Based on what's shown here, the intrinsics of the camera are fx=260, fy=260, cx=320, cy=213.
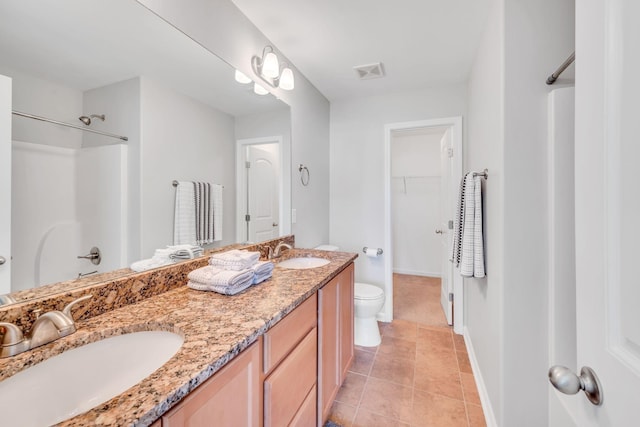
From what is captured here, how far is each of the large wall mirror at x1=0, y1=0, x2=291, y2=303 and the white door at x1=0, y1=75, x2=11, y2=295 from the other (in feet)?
0.03

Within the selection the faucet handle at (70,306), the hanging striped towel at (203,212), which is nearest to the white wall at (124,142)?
the faucet handle at (70,306)

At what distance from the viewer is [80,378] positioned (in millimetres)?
660

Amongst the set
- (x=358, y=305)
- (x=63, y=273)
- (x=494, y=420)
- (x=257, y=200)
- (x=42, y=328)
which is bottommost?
(x=494, y=420)

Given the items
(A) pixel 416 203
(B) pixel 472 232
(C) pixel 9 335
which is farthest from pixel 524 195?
(A) pixel 416 203

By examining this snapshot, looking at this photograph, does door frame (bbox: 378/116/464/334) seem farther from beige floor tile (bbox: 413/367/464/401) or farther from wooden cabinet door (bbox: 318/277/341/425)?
wooden cabinet door (bbox: 318/277/341/425)

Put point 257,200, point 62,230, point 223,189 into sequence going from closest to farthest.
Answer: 1. point 62,230
2. point 223,189
3. point 257,200

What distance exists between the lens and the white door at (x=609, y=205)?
402mm

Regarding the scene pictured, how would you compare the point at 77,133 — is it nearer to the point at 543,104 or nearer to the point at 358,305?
the point at 543,104

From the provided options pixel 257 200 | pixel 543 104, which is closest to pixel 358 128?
pixel 257 200

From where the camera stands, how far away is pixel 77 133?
853 mm

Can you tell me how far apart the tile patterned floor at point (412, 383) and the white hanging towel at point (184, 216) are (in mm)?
1319

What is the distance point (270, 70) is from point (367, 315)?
6.70 ft

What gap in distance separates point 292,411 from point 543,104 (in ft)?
5.69

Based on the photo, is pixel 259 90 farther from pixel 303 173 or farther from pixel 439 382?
pixel 439 382
